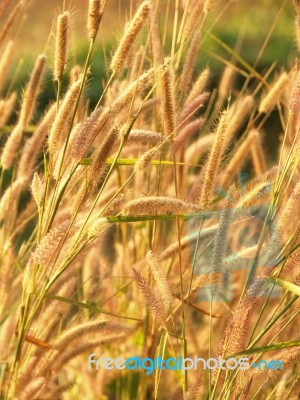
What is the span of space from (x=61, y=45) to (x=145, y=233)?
2.39 feet

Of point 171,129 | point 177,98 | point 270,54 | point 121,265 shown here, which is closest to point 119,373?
point 121,265

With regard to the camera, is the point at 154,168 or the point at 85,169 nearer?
the point at 85,169

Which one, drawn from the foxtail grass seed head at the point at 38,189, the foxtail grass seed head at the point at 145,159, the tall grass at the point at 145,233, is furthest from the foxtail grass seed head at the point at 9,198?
the foxtail grass seed head at the point at 145,159

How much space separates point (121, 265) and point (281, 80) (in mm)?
588

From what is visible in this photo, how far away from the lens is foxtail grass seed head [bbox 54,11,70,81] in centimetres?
118

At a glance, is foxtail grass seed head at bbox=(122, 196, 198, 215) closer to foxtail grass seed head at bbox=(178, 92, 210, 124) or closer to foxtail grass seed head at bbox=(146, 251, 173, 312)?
foxtail grass seed head at bbox=(146, 251, 173, 312)

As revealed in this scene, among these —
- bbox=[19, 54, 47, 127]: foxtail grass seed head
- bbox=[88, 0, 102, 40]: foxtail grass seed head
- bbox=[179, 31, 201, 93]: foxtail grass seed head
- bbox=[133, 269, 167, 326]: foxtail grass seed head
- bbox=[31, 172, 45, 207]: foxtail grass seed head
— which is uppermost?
bbox=[179, 31, 201, 93]: foxtail grass seed head

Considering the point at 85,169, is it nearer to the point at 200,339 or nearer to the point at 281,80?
the point at 281,80

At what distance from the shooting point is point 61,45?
119 centimetres

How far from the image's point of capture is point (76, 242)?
1.15m

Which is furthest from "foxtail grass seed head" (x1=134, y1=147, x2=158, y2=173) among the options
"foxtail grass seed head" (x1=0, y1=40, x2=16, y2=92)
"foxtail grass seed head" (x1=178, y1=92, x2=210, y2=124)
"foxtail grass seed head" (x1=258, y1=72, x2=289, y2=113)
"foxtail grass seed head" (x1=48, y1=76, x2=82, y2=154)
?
"foxtail grass seed head" (x1=0, y1=40, x2=16, y2=92)

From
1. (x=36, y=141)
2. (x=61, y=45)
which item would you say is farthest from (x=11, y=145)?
(x=61, y=45)

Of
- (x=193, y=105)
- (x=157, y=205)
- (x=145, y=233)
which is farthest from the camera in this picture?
(x=145, y=233)

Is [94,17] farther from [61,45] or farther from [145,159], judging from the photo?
[145,159]
